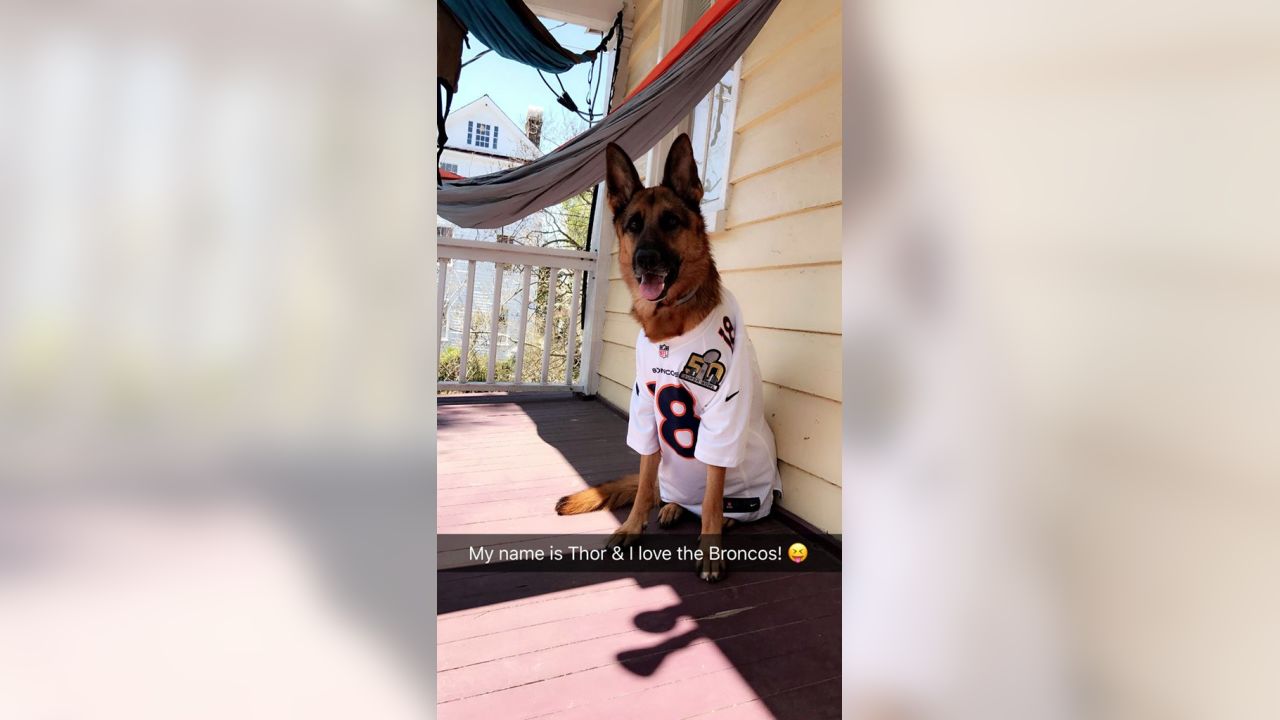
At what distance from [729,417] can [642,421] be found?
39cm

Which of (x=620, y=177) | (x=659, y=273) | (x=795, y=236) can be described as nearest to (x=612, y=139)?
(x=620, y=177)

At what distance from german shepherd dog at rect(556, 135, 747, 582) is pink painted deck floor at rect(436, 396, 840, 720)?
13 centimetres

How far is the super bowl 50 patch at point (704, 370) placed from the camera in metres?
1.94

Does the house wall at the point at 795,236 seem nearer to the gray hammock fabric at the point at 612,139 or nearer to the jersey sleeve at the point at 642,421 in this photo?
the gray hammock fabric at the point at 612,139

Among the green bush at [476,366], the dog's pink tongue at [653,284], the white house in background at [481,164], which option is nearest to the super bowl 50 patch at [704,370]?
the dog's pink tongue at [653,284]

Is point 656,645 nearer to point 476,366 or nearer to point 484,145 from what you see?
point 476,366

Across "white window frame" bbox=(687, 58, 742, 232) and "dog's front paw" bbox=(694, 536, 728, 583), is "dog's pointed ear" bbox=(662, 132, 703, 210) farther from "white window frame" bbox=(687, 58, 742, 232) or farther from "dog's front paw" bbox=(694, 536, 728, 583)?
"dog's front paw" bbox=(694, 536, 728, 583)

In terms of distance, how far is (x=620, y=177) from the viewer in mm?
2371

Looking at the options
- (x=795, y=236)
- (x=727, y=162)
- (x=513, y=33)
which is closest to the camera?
(x=795, y=236)

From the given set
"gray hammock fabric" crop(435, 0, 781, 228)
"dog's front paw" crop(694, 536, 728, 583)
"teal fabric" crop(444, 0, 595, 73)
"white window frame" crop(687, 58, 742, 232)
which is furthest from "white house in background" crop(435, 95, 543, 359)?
"dog's front paw" crop(694, 536, 728, 583)
